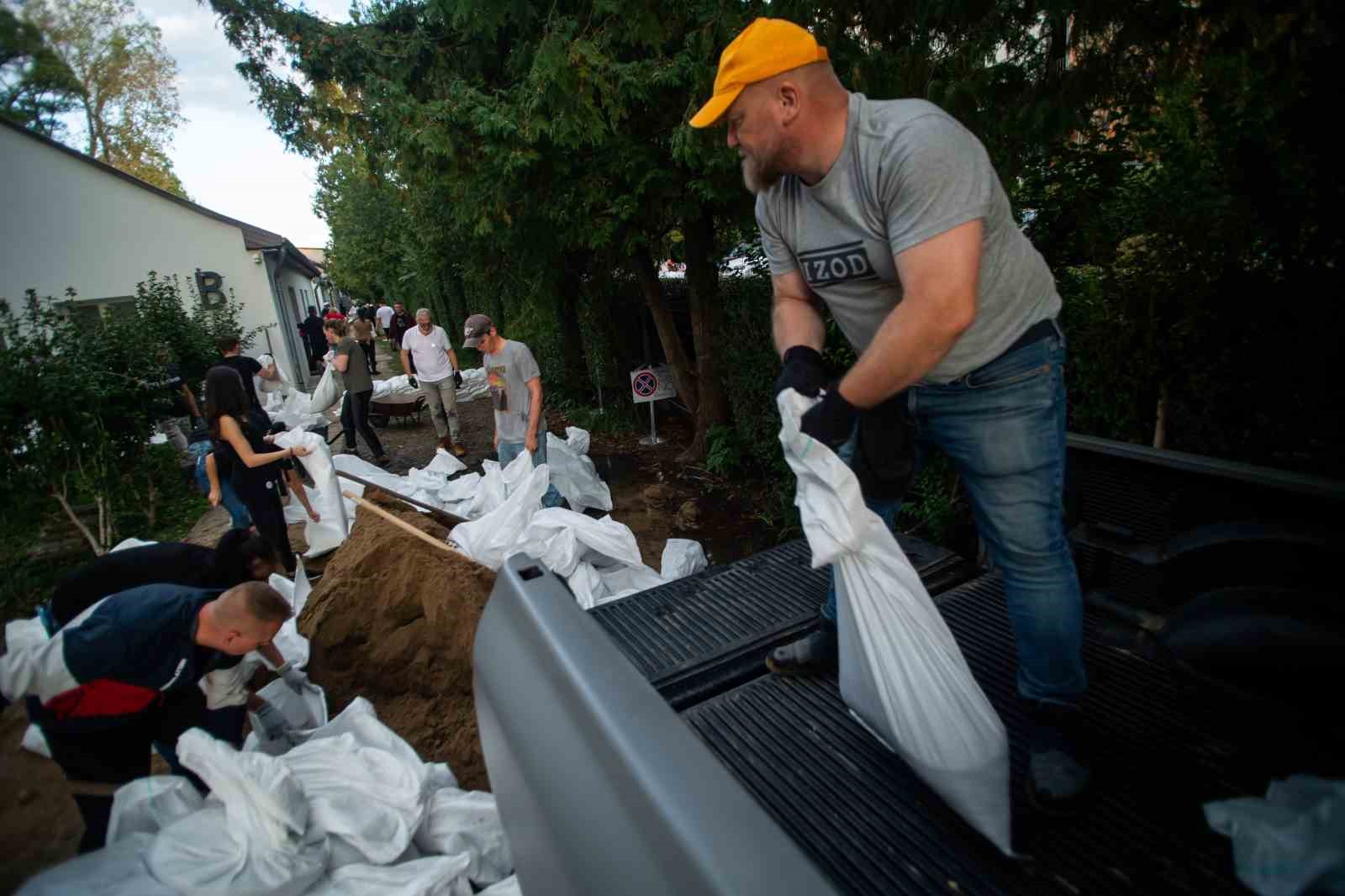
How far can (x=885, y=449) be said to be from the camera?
1.86 meters

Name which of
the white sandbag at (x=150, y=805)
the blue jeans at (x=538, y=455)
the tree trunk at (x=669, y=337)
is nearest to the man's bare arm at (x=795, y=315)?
the white sandbag at (x=150, y=805)

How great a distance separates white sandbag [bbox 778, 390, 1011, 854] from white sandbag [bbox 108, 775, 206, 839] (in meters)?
2.22

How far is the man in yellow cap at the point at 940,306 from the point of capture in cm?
148

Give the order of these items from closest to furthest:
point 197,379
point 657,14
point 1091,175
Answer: point 1091,175 < point 657,14 < point 197,379

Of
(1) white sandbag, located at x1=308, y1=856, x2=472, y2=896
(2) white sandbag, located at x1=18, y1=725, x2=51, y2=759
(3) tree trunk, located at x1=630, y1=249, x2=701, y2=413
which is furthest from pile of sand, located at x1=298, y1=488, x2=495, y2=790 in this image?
(3) tree trunk, located at x1=630, y1=249, x2=701, y2=413

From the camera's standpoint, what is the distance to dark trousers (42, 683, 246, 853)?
7.99ft

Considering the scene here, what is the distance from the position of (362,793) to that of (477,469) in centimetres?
658

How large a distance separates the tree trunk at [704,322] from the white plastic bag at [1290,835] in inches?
237

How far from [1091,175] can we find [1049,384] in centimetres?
243

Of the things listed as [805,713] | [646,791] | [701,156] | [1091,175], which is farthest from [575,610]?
[701,156]

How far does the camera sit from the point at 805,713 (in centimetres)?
198

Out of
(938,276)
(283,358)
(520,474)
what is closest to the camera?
(938,276)

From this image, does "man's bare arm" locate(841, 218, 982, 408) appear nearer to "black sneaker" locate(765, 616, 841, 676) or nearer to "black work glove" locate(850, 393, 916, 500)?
"black work glove" locate(850, 393, 916, 500)

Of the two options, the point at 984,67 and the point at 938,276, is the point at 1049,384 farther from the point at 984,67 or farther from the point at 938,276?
the point at 984,67
